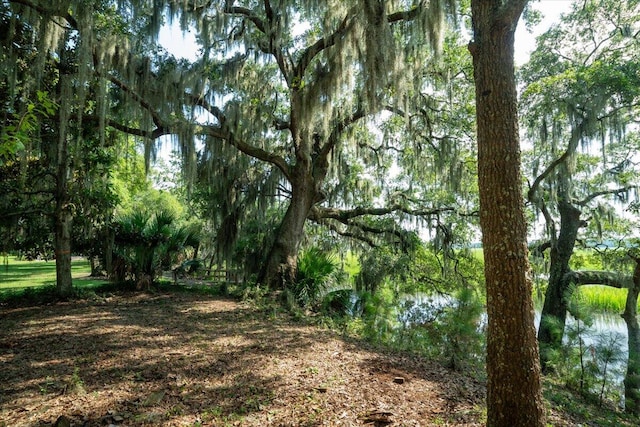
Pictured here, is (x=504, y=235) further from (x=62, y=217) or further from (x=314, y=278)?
(x=62, y=217)

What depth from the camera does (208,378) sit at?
342 cm

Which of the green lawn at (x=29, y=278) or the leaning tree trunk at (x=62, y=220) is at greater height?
the leaning tree trunk at (x=62, y=220)

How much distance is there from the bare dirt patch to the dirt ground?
11mm

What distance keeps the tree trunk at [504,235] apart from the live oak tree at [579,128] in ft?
15.3

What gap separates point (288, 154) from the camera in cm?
1093

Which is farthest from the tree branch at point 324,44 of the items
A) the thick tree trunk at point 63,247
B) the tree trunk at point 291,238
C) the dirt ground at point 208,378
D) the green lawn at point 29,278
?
the green lawn at point 29,278

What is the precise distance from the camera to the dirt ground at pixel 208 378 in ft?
8.94

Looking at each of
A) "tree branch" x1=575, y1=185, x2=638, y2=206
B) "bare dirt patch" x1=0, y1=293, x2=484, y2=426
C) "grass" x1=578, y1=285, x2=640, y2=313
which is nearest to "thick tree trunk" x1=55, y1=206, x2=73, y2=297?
"bare dirt patch" x1=0, y1=293, x2=484, y2=426

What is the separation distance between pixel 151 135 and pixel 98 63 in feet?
5.07

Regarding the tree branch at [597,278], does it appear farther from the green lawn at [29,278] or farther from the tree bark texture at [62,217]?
the green lawn at [29,278]

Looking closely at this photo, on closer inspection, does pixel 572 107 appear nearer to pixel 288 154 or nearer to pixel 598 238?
pixel 598 238

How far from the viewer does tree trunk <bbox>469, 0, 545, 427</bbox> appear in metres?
2.59

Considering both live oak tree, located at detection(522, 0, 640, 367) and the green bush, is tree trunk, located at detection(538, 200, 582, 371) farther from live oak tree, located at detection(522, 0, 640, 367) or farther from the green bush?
the green bush

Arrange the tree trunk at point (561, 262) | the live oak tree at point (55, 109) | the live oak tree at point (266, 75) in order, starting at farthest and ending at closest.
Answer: the tree trunk at point (561, 262) → the live oak tree at point (266, 75) → the live oak tree at point (55, 109)
